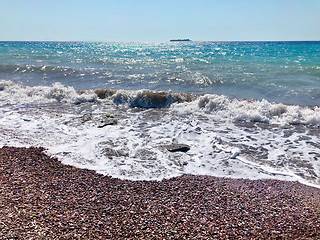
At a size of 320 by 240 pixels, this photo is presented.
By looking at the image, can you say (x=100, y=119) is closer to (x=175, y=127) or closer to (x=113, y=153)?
(x=175, y=127)

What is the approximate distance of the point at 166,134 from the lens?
9641 millimetres

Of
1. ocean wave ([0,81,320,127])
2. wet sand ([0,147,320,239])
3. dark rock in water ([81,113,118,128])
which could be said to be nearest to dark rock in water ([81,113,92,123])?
dark rock in water ([81,113,118,128])

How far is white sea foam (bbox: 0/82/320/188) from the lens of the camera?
23.3ft

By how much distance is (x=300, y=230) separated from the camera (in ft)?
14.7

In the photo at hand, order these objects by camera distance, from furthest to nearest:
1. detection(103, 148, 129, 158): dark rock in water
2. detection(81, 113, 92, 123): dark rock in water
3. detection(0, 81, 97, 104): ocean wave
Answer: detection(0, 81, 97, 104): ocean wave
detection(81, 113, 92, 123): dark rock in water
detection(103, 148, 129, 158): dark rock in water

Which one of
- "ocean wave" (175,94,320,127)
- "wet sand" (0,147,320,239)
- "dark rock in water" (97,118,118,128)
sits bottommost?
"wet sand" (0,147,320,239)

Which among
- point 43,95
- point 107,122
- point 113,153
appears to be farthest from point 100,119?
point 43,95

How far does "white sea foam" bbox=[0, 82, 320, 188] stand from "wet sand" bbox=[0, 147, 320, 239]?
2.25 ft

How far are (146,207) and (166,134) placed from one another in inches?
190

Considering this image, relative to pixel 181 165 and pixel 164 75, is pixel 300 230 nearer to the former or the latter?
pixel 181 165

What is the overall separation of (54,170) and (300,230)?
5.43m

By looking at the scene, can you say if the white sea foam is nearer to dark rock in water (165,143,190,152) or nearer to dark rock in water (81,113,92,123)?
dark rock in water (81,113,92,123)

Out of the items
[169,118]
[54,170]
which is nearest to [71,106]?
[169,118]

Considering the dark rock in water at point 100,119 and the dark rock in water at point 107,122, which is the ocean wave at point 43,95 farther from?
the dark rock in water at point 107,122
